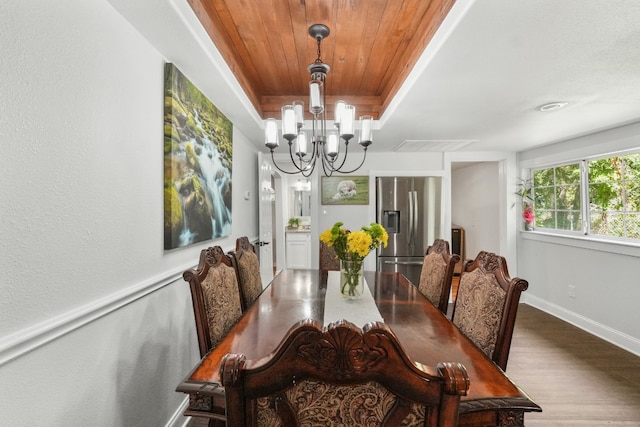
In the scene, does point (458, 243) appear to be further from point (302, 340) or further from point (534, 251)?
point (302, 340)

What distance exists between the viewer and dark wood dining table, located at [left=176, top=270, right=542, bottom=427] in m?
0.94

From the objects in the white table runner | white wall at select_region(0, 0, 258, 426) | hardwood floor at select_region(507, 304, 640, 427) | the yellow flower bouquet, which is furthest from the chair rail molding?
hardwood floor at select_region(507, 304, 640, 427)

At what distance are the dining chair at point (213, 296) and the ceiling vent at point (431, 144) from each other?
281 cm

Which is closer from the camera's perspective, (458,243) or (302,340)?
(302,340)

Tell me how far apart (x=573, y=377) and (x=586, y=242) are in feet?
5.39

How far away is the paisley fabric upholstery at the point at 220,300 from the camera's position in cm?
142

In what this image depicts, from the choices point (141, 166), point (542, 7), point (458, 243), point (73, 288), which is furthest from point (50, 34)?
point (458, 243)

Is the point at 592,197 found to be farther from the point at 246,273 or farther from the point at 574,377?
the point at 246,273

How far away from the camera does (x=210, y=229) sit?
2281mm

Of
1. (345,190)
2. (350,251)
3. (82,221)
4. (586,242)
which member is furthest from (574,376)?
(82,221)

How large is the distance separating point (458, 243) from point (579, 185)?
86.5 inches

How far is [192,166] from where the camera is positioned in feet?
6.50

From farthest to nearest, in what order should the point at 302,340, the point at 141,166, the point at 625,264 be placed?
the point at 625,264 → the point at 141,166 → the point at 302,340

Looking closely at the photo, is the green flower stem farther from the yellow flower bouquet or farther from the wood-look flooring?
the wood-look flooring
